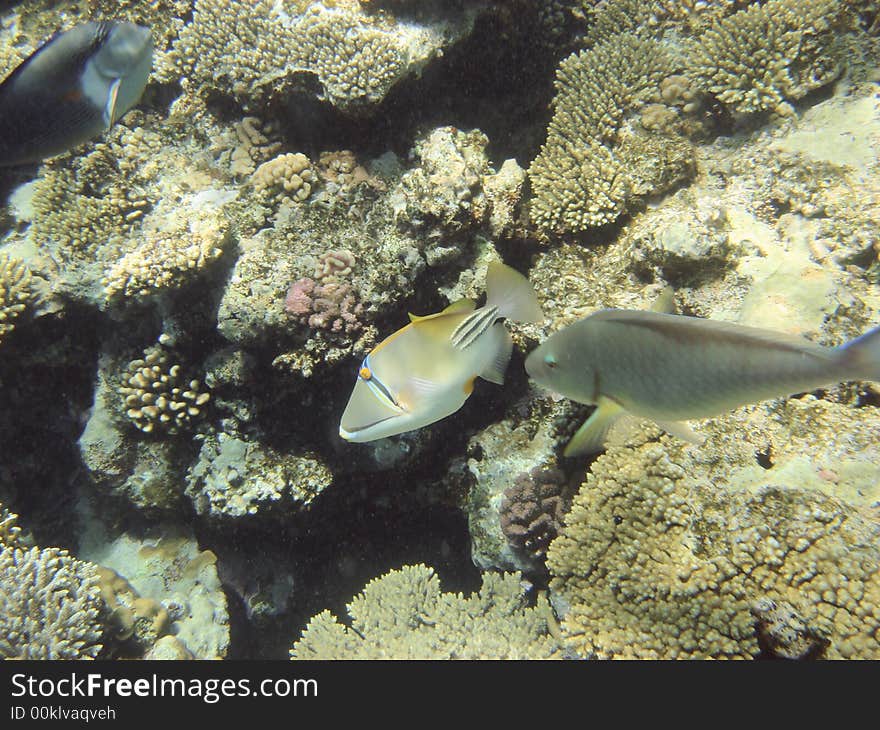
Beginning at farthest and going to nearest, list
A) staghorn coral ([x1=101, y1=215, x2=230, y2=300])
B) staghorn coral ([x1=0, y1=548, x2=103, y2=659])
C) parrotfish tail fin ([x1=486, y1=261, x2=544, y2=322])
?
staghorn coral ([x1=101, y1=215, x2=230, y2=300]) < staghorn coral ([x1=0, y1=548, x2=103, y2=659]) < parrotfish tail fin ([x1=486, y1=261, x2=544, y2=322])

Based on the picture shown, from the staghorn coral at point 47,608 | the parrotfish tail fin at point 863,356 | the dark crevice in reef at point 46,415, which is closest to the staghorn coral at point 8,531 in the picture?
the dark crevice in reef at point 46,415

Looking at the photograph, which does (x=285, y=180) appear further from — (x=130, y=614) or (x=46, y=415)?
(x=130, y=614)

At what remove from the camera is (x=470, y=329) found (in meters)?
2.30

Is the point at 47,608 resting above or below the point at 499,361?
below

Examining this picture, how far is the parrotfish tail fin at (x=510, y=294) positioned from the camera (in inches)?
93.4

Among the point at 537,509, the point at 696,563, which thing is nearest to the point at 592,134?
the point at 537,509

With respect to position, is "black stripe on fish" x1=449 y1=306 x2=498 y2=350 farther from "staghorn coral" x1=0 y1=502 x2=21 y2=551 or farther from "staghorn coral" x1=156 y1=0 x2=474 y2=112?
"staghorn coral" x1=0 y1=502 x2=21 y2=551

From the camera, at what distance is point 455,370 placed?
2.29 metres

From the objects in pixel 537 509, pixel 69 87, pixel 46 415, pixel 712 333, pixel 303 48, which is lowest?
pixel 537 509

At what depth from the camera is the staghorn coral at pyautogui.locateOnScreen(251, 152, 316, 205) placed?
4484 mm

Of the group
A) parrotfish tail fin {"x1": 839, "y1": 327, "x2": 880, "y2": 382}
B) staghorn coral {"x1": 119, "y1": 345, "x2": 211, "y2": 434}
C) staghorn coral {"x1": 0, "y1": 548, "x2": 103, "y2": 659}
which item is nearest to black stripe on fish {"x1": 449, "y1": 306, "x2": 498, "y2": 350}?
parrotfish tail fin {"x1": 839, "y1": 327, "x2": 880, "y2": 382}

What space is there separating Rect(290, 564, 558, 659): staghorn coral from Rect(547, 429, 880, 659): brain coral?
17.9 inches

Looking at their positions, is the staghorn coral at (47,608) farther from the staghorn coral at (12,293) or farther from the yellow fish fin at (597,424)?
the yellow fish fin at (597,424)

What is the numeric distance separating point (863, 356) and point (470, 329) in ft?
4.65
